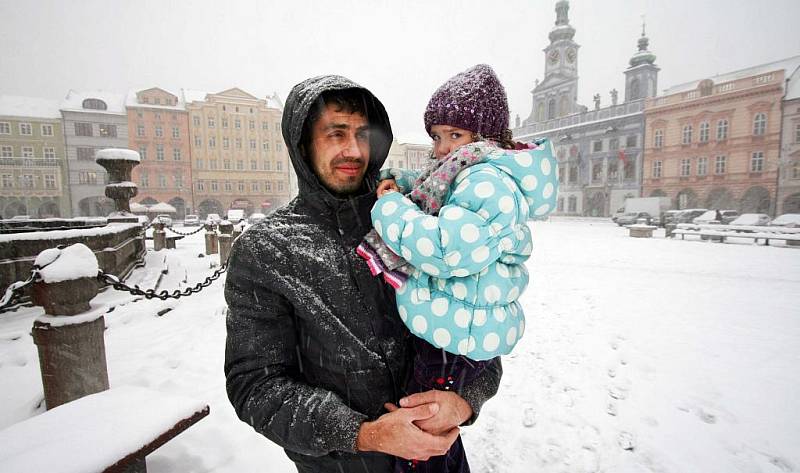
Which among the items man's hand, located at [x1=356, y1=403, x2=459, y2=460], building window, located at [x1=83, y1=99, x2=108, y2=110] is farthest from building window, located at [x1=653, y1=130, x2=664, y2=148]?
building window, located at [x1=83, y1=99, x2=108, y2=110]

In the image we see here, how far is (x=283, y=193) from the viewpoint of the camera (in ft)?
153

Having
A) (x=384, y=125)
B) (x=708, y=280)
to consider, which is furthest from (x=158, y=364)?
(x=708, y=280)

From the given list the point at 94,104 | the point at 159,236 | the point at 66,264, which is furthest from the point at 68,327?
the point at 94,104

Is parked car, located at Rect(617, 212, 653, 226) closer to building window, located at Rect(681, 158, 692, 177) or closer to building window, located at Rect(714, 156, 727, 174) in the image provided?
building window, located at Rect(681, 158, 692, 177)

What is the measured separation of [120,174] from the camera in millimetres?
9789

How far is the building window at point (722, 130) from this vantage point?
3241 cm

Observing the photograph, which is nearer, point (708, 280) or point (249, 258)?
point (249, 258)

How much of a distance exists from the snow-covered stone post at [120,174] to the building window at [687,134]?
4398 centimetres

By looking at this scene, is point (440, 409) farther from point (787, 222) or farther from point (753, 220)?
point (753, 220)

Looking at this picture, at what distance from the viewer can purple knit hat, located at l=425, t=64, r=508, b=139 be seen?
197cm

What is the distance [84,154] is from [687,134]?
210 ft

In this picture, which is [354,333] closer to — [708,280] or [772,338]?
[772,338]

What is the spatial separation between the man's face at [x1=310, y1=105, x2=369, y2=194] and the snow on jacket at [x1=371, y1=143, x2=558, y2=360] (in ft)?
0.81

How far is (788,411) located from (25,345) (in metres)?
8.73
